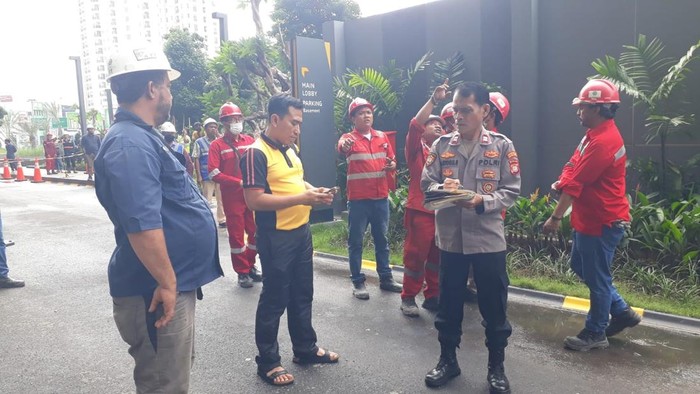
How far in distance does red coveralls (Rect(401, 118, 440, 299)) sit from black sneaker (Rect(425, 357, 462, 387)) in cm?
133

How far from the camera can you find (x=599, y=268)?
→ 395cm

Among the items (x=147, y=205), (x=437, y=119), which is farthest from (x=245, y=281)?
(x=147, y=205)

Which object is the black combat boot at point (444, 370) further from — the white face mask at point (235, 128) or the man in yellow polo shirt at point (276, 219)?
the white face mask at point (235, 128)

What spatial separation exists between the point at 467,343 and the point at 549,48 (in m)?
5.72

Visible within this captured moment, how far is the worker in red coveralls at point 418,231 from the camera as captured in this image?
4.89m

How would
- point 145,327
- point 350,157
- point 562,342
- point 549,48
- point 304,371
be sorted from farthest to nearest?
point 549,48 < point 350,157 < point 562,342 < point 304,371 < point 145,327

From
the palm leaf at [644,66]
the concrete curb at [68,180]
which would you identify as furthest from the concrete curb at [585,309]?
the concrete curb at [68,180]

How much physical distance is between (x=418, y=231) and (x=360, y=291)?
3.62 feet

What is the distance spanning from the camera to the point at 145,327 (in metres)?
2.42

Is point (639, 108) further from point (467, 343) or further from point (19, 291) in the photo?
point (19, 291)

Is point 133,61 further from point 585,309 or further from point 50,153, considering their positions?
point 50,153

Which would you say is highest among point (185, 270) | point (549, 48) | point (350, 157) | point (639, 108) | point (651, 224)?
point (549, 48)

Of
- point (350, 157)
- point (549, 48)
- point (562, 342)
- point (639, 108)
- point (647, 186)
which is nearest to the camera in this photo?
point (562, 342)

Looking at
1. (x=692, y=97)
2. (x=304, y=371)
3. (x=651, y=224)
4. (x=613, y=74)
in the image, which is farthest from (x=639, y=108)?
(x=304, y=371)
